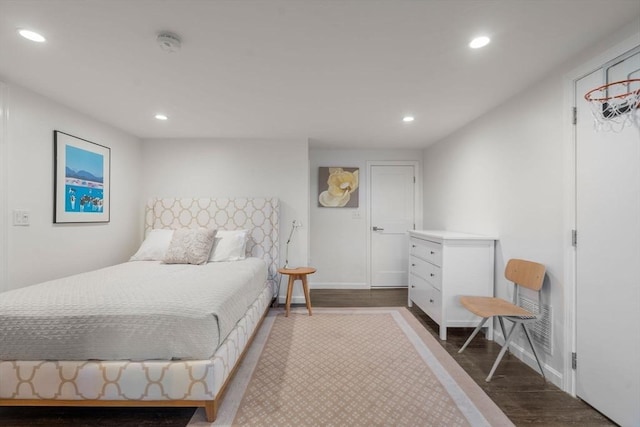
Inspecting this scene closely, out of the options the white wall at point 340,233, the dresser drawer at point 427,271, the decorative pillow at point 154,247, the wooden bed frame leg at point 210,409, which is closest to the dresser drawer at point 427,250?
the dresser drawer at point 427,271

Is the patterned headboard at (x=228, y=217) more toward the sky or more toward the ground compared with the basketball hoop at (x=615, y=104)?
more toward the ground

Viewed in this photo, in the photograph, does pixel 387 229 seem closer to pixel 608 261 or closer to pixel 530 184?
pixel 530 184

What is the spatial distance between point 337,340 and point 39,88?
341 cm

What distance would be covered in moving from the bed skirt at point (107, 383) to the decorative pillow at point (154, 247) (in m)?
1.81

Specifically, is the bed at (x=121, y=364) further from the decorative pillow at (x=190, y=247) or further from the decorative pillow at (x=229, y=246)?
the decorative pillow at (x=229, y=246)

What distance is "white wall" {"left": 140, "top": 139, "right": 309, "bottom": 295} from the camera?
4.04 meters

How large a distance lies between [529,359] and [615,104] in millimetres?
1918

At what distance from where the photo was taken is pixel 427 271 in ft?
10.7

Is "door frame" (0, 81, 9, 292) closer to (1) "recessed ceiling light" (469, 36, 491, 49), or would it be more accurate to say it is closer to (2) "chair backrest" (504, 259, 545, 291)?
(1) "recessed ceiling light" (469, 36, 491, 49)

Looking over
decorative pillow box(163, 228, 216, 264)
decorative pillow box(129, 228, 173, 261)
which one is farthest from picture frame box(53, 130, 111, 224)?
decorative pillow box(163, 228, 216, 264)

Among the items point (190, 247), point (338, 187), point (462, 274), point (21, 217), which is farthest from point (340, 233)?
point (21, 217)

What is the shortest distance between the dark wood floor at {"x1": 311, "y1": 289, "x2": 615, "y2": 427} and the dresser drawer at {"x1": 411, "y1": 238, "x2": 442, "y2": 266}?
2.45 feet

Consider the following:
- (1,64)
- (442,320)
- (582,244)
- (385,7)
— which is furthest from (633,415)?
(1,64)

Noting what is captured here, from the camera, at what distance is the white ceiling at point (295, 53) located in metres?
1.52
